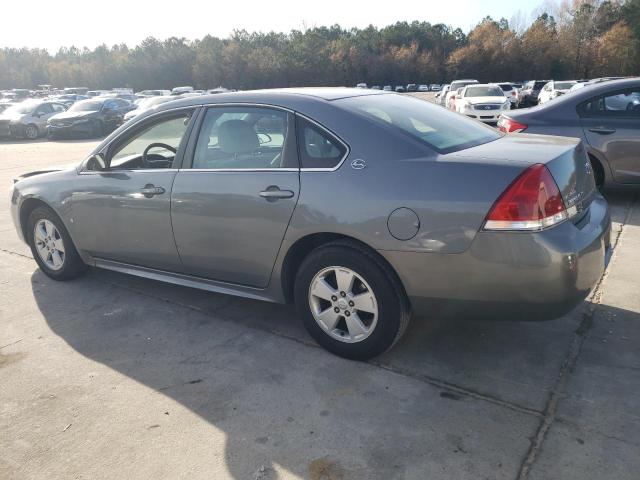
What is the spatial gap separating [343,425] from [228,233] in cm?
151

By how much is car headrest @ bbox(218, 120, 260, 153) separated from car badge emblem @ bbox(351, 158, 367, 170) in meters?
0.81

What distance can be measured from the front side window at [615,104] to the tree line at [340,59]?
6691 cm

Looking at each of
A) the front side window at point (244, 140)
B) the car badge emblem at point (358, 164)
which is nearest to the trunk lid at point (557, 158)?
the car badge emblem at point (358, 164)

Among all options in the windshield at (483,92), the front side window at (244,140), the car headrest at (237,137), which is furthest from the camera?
the windshield at (483,92)

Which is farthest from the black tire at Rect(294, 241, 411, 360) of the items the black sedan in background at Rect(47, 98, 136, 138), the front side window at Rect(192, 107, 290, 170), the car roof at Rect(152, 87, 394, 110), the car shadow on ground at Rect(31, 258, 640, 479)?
the black sedan in background at Rect(47, 98, 136, 138)

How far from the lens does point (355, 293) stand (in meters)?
3.31

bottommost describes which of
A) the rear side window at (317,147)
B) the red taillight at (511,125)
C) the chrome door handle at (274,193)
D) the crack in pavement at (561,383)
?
the crack in pavement at (561,383)

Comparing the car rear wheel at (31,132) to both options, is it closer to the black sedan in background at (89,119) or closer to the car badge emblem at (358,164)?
the black sedan in background at (89,119)

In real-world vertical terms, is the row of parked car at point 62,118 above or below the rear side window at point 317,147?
below

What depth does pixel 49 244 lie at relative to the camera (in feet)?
16.6

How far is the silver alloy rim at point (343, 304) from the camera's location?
10.7ft

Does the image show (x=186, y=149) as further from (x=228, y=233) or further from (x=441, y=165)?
(x=441, y=165)

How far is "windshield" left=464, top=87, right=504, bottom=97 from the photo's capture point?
21.0 meters

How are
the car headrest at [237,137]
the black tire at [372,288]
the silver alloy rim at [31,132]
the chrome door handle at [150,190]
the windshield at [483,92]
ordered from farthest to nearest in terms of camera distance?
the silver alloy rim at [31,132] < the windshield at [483,92] < the chrome door handle at [150,190] < the car headrest at [237,137] < the black tire at [372,288]
